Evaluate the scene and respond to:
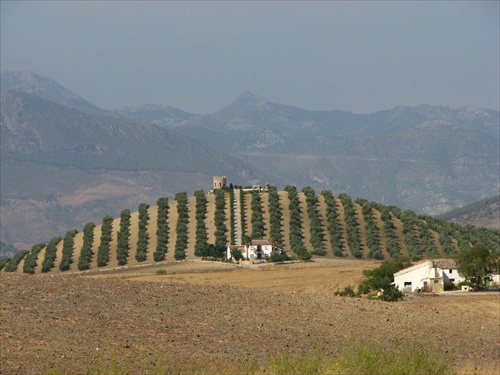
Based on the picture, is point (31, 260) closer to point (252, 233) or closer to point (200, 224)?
point (200, 224)

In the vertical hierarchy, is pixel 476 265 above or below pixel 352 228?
below

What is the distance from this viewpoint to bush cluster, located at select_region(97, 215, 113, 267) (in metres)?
163

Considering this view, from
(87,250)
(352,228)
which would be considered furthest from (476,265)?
(87,250)

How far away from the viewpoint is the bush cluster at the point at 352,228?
168 m

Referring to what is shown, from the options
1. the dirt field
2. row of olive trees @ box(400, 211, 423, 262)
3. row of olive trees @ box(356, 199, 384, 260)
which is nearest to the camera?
the dirt field

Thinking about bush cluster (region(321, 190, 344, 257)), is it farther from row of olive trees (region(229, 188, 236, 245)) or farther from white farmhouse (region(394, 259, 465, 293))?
white farmhouse (region(394, 259, 465, 293))

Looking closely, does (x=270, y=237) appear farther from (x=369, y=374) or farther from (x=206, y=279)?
(x=369, y=374)

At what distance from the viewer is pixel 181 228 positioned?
178 m

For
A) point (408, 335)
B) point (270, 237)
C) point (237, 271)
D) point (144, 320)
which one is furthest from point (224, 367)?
point (270, 237)

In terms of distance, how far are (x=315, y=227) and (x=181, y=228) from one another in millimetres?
24430

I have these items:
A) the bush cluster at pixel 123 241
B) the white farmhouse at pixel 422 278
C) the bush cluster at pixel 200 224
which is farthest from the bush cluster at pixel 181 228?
the white farmhouse at pixel 422 278

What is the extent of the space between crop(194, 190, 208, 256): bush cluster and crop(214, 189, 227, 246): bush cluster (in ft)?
7.43

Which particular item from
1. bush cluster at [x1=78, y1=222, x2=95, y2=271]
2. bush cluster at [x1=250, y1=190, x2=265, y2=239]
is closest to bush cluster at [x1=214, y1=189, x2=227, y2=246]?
bush cluster at [x1=250, y1=190, x2=265, y2=239]

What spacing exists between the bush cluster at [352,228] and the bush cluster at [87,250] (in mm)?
44993
